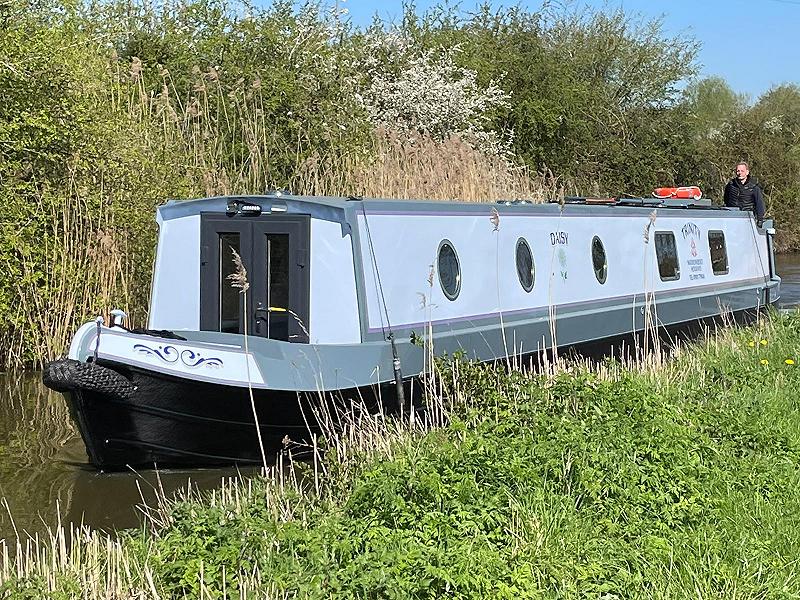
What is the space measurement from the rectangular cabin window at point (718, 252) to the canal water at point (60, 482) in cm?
809

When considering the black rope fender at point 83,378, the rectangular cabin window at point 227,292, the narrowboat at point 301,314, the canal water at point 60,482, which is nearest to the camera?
the black rope fender at point 83,378

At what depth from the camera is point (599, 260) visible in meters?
11.7

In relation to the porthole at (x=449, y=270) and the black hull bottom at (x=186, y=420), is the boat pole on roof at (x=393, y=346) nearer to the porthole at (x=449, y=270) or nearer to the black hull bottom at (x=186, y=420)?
the black hull bottom at (x=186, y=420)

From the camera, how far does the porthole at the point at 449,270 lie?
30.5 feet

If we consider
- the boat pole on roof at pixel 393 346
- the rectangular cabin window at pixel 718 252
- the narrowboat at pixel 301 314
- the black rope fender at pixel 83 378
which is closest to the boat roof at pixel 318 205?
the narrowboat at pixel 301 314

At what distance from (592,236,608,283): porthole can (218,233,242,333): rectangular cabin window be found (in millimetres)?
4317

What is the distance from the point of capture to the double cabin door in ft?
27.8

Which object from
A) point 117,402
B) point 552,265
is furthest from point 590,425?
point 552,265

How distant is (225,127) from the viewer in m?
14.4

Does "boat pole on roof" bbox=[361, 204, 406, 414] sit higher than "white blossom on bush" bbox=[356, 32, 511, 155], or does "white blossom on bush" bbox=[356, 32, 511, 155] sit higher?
"white blossom on bush" bbox=[356, 32, 511, 155]

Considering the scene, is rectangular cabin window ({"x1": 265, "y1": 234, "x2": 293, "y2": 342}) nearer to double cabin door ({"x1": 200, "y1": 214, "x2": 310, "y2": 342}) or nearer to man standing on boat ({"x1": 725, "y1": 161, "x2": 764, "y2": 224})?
double cabin door ({"x1": 200, "y1": 214, "x2": 310, "y2": 342})

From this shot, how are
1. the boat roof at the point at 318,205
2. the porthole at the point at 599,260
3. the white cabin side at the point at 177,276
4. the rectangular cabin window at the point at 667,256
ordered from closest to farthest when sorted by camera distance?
the boat roof at the point at 318,205, the white cabin side at the point at 177,276, the porthole at the point at 599,260, the rectangular cabin window at the point at 667,256

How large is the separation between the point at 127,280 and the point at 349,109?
15.5 feet

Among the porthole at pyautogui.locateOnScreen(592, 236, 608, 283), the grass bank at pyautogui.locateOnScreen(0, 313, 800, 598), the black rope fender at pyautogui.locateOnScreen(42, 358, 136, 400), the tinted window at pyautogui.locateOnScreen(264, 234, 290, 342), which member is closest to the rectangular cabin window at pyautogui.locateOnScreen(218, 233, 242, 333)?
the tinted window at pyautogui.locateOnScreen(264, 234, 290, 342)
